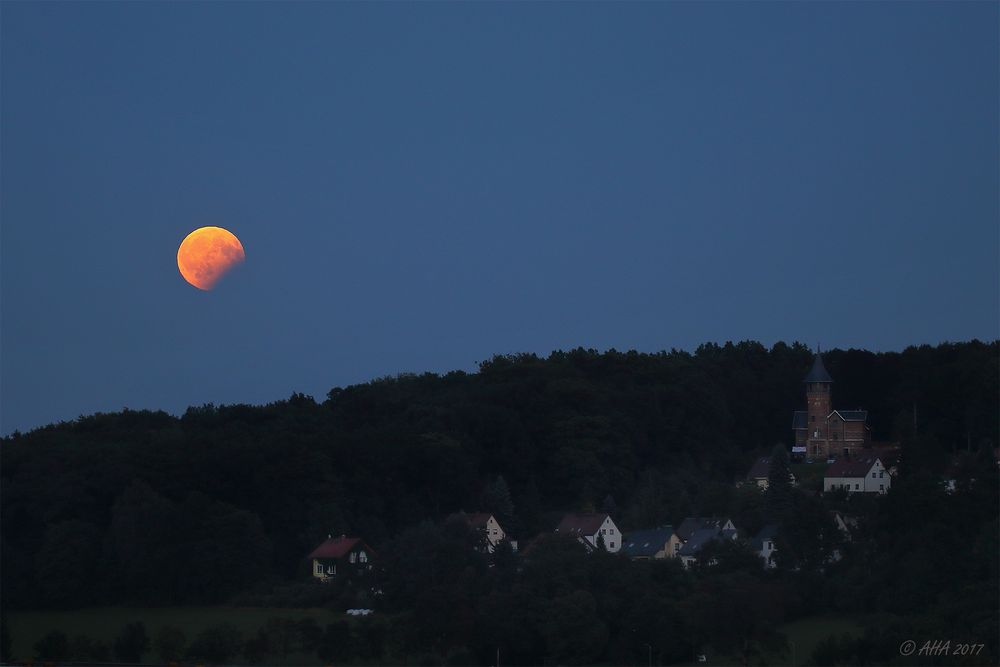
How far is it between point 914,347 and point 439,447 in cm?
2418

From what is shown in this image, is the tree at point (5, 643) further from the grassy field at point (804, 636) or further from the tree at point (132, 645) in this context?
the grassy field at point (804, 636)

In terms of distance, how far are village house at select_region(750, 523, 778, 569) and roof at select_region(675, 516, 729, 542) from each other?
6.83ft

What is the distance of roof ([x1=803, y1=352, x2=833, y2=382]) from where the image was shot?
63500 millimetres

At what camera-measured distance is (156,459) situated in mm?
49375

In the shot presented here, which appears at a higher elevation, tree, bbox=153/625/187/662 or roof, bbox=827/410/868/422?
roof, bbox=827/410/868/422

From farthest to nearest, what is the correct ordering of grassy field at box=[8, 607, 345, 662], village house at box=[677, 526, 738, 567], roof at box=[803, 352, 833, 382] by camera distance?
roof at box=[803, 352, 833, 382] < village house at box=[677, 526, 738, 567] < grassy field at box=[8, 607, 345, 662]

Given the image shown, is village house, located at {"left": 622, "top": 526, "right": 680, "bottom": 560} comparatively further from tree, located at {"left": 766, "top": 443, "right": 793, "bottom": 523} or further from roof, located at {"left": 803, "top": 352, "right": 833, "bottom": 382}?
roof, located at {"left": 803, "top": 352, "right": 833, "bottom": 382}

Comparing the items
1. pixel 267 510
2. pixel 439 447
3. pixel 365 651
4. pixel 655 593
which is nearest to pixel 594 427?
pixel 439 447

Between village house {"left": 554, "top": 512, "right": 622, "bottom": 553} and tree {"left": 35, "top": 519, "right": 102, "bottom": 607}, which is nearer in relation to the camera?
tree {"left": 35, "top": 519, "right": 102, "bottom": 607}

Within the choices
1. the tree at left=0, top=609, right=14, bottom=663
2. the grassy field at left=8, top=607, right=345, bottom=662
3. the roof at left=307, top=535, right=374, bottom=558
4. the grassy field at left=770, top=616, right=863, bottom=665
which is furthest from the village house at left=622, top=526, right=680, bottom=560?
the tree at left=0, top=609, right=14, bottom=663

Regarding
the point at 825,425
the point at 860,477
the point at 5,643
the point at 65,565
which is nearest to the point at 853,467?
the point at 860,477

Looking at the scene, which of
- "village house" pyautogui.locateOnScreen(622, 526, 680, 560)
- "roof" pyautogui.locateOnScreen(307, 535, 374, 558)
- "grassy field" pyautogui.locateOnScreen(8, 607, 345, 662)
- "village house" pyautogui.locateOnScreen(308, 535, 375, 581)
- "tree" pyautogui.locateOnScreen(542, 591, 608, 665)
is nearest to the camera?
"tree" pyautogui.locateOnScreen(542, 591, 608, 665)

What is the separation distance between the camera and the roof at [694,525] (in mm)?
48594

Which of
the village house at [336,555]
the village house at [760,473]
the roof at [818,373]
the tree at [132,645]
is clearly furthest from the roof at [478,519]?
the roof at [818,373]
